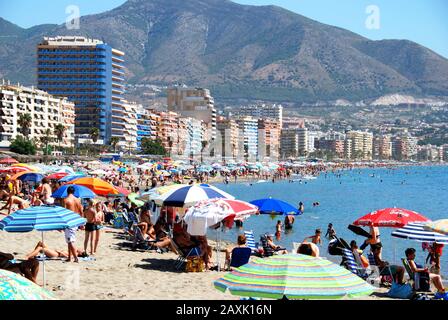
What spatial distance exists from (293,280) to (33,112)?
106 metres

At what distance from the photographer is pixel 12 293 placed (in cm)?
601

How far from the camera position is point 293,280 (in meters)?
7.34

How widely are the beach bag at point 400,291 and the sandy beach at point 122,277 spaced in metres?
0.25

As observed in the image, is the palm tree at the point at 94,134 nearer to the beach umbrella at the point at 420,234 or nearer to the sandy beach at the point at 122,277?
the sandy beach at the point at 122,277

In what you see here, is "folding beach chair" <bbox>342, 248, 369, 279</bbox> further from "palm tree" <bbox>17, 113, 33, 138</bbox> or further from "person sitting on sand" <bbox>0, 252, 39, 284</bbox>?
"palm tree" <bbox>17, 113, 33, 138</bbox>

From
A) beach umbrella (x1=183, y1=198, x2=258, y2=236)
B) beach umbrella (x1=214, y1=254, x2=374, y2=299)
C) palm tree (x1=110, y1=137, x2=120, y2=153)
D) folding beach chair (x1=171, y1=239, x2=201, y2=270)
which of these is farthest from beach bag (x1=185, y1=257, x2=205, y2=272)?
palm tree (x1=110, y1=137, x2=120, y2=153)

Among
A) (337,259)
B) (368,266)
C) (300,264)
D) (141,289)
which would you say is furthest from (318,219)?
(300,264)

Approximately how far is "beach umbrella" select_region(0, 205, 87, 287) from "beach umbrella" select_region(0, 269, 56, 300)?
518cm

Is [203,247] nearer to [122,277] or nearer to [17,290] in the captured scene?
[122,277]

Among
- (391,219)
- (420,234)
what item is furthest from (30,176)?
(420,234)

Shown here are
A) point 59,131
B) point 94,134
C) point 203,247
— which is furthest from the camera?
point 94,134

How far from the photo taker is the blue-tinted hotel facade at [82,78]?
439 ft
